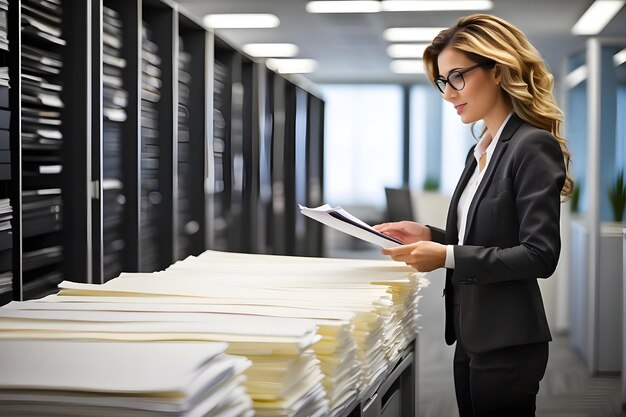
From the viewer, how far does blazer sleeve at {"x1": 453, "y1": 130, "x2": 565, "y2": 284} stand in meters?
1.61

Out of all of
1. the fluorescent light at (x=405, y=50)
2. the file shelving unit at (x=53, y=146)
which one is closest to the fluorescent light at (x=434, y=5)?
the fluorescent light at (x=405, y=50)

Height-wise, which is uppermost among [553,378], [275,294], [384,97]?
[384,97]

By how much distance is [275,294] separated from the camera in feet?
4.56

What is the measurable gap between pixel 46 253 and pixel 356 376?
4.67ft

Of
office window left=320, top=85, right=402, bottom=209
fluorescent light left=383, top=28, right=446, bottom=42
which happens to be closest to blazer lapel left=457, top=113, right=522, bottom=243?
fluorescent light left=383, top=28, right=446, bottom=42

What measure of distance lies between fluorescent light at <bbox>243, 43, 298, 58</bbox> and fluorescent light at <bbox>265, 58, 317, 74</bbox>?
300 mm

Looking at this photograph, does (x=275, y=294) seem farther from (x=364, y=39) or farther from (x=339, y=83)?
(x=339, y=83)

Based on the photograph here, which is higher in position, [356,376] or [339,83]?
[339,83]

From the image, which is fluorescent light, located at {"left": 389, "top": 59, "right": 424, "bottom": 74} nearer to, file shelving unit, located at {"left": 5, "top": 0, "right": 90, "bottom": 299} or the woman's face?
file shelving unit, located at {"left": 5, "top": 0, "right": 90, "bottom": 299}

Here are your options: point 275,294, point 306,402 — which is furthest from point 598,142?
point 306,402

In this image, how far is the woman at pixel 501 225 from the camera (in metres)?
1.62

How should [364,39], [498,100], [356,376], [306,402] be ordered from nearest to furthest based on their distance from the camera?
[306,402] → [356,376] → [498,100] → [364,39]

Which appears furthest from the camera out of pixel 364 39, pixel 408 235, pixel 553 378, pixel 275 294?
pixel 364 39

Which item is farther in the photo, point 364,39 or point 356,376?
point 364,39
